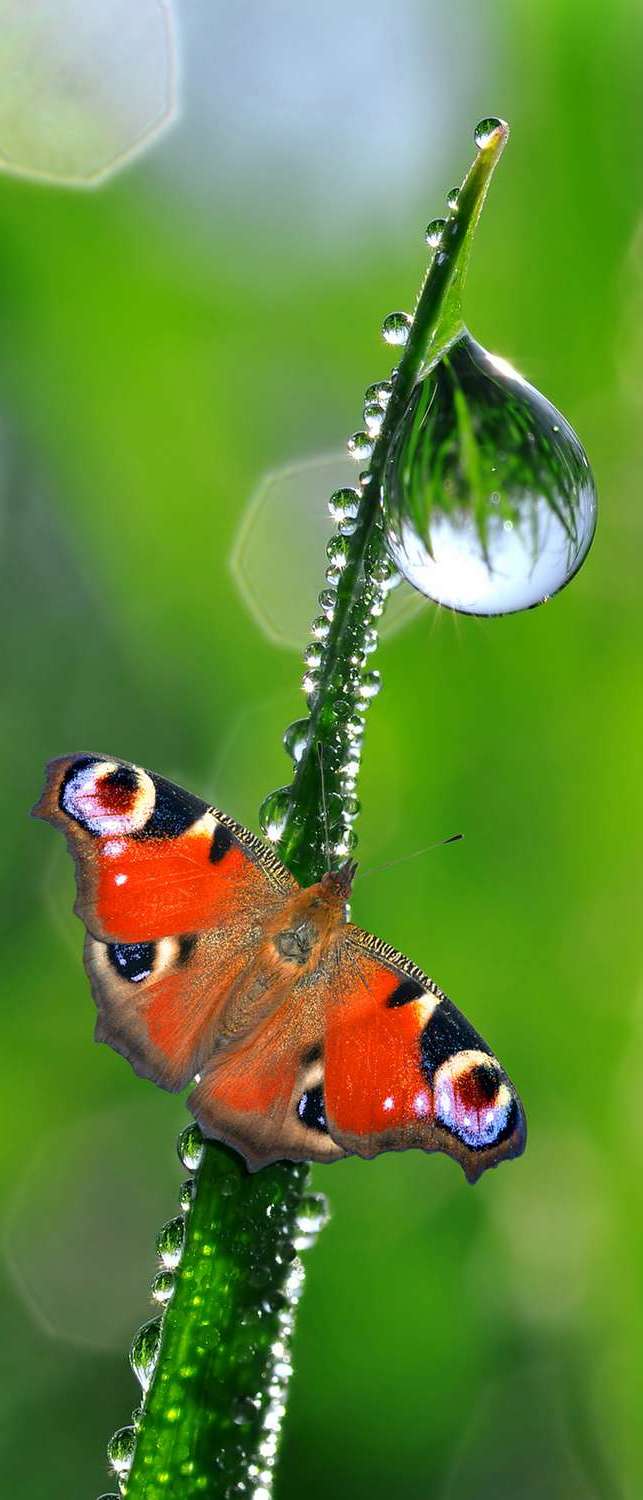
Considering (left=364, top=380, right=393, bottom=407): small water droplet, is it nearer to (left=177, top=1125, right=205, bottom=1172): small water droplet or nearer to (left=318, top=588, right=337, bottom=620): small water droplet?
(left=318, top=588, right=337, bottom=620): small water droplet

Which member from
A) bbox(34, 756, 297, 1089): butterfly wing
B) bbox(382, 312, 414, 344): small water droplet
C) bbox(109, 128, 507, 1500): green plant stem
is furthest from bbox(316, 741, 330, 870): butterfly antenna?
bbox(34, 756, 297, 1089): butterfly wing

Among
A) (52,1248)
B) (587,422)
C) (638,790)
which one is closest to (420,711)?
(638,790)

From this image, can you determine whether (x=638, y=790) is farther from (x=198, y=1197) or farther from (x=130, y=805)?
(x=198, y=1197)

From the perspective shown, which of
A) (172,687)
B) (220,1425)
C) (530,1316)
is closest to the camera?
(220,1425)

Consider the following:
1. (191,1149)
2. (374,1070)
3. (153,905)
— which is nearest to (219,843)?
(153,905)

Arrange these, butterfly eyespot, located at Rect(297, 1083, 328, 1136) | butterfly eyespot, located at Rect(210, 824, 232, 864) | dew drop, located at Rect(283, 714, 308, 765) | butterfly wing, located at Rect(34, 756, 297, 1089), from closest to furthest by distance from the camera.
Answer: dew drop, located at Rect(283, 714, 308, 765) → butterfly eyespot, located at Rect(297, 1083, 328, 1136) → butterfly wing, located at Rect(34, 756, 297, 1089) → butterfly eyespot, located at Rect(210, 824, 232, 864)
